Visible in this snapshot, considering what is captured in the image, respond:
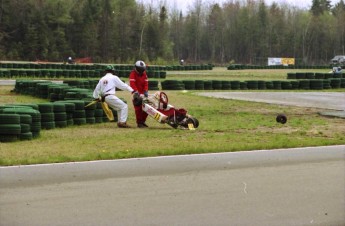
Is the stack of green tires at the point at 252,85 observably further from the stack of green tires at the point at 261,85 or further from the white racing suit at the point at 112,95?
the white racing suit at the point at 112,95

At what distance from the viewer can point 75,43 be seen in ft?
308

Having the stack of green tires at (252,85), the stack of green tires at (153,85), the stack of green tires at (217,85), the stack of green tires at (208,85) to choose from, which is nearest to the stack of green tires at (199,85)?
the stack of green tires at (208,85)

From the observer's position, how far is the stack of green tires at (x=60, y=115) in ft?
37.2

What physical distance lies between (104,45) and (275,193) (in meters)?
90.4

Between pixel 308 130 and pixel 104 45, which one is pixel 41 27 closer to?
pixel 104 45

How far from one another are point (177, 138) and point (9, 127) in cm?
282

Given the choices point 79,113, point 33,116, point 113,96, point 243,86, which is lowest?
point 243,86

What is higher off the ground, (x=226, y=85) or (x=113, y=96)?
(x=113, y=96)

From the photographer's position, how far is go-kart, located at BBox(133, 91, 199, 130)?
37.2ft

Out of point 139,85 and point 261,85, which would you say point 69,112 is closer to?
point 139,85

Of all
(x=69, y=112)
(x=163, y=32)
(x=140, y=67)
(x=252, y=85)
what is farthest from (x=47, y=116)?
(x=163, y=32)

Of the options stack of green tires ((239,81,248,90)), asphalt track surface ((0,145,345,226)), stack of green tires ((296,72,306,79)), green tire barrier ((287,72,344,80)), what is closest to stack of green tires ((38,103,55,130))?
asphalt track surface ((0,145,345,226))

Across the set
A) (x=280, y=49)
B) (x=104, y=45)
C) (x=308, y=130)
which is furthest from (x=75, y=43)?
(x=308, y=130)

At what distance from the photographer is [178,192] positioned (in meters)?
5.86
